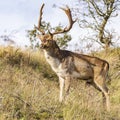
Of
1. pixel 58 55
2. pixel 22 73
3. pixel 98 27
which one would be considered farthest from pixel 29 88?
pixel 98 27

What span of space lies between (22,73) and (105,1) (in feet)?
27.0

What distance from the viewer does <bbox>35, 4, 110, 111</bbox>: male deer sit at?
12.1 m

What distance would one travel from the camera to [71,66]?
40.3 ft

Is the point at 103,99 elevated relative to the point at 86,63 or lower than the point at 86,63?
lower

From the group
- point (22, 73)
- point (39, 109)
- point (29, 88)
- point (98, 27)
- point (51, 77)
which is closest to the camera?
point (39, 109)

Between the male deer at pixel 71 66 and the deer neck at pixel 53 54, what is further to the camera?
the deer neck at pixel 53 54

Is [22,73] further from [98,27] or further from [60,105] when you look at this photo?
[98,27]

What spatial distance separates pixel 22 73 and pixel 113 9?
830 cm

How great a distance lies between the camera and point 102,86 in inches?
492

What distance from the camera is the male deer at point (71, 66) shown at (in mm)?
12117

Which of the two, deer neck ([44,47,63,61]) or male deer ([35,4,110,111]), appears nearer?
male deer ([35,4,110,111])

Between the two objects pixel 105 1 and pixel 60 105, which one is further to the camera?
pixel 105 1

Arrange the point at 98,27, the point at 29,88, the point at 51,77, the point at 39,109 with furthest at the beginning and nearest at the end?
the point at 98,27 → the point at 51,77 → the point at 29,88 → the point at 39,109

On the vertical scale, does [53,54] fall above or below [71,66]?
above
